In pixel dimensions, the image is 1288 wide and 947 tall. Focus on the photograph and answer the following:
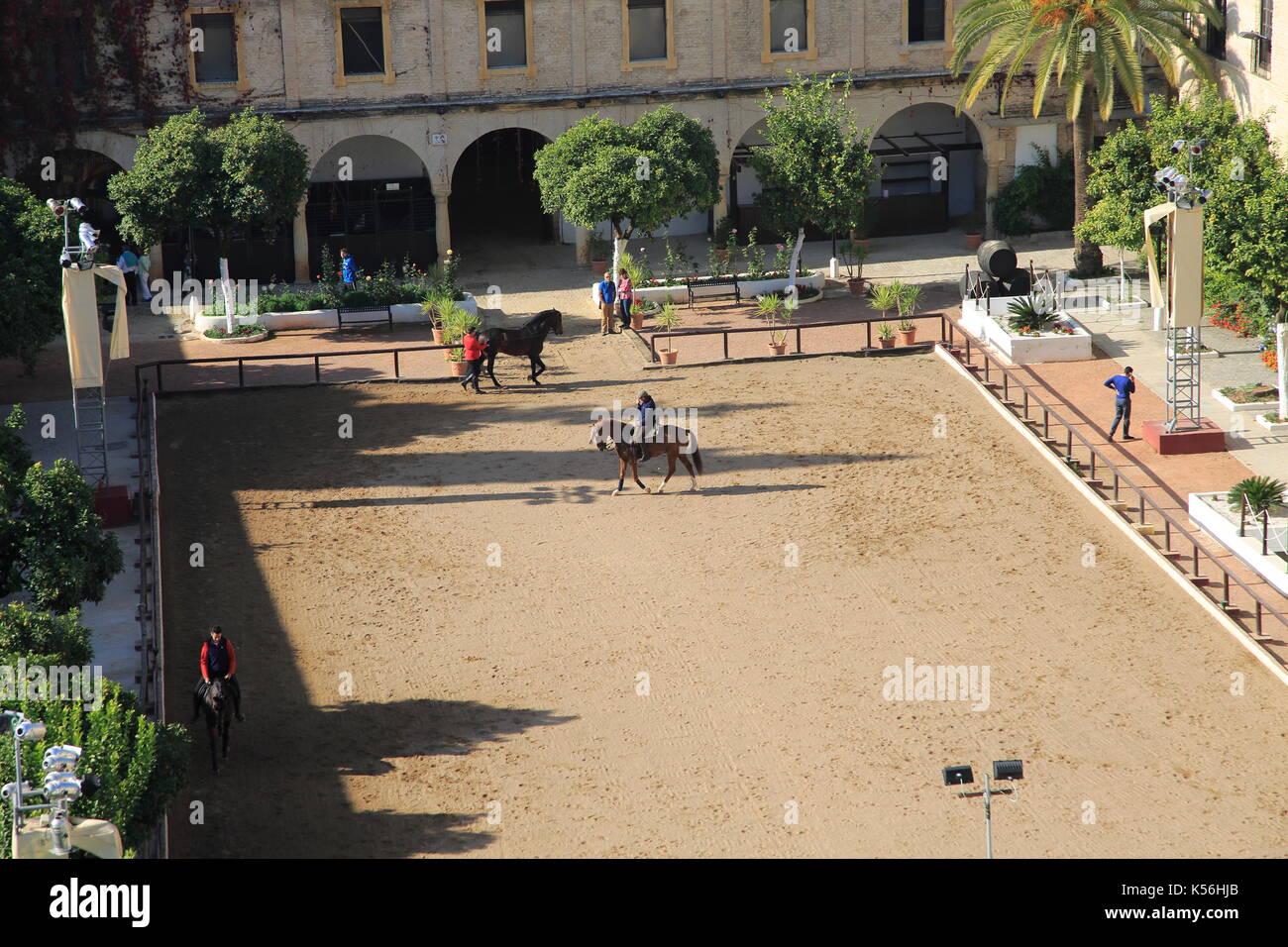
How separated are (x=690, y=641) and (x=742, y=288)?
1964cm

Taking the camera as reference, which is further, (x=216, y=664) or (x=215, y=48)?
(x=215, y=48)

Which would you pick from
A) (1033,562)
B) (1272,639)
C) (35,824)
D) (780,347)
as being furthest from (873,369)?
(35,824)

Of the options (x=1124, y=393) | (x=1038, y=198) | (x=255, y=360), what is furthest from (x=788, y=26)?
(x=1124, y=393)

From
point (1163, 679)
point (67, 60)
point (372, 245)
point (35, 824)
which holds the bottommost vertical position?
point (1163, 679)

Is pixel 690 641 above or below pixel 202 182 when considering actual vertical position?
below

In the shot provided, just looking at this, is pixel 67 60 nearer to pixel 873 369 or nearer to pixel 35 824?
pixel 873 369

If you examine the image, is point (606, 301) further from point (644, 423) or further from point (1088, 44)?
point (1088, 44)

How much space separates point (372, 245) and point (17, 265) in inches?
597

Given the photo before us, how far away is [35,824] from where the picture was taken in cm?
1480

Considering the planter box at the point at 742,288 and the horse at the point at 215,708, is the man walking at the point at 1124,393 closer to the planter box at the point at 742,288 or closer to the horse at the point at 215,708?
the planter box at the point at 742,288

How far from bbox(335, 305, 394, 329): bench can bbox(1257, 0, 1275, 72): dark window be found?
1973 centimetres

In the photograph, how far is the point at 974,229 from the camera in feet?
157

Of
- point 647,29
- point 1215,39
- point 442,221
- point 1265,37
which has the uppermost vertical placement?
point 647,29
